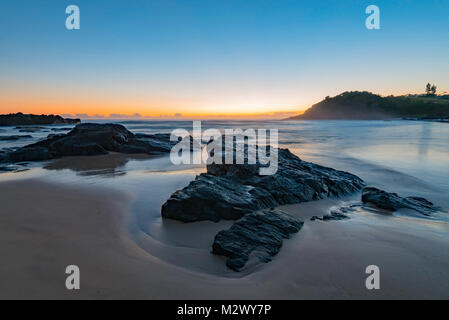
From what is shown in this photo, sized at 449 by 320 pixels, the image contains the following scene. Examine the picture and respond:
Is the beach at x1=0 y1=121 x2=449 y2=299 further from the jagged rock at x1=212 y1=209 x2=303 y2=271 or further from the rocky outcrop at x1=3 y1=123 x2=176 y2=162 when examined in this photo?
the rocky outcrop at x1=3 y1=123 x2=176 y2=162

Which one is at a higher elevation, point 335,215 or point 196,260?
point 335,215

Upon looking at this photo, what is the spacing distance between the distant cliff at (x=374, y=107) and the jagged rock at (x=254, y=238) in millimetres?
94820

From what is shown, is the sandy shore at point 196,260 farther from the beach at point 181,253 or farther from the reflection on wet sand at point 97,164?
the reflection on wet sand at point 97,164

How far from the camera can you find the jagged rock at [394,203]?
5.25 m

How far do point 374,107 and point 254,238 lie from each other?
401ft

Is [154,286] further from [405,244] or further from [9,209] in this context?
[9,209]

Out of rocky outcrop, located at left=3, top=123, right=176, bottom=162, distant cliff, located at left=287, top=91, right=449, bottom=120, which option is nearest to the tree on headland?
distant cliff, located at left=287, top=91, right=449, bottom=120

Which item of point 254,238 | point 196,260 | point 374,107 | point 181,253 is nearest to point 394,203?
point 254,238

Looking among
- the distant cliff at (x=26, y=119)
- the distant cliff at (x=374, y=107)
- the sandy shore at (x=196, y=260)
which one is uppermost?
the distant cliff at (x=374, y=107)

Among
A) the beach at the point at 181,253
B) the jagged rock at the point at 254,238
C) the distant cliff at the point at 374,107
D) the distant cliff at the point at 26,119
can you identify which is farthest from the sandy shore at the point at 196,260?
the distant cliff at the point at 374,107

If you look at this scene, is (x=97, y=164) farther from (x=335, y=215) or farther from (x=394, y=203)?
(x=394, y=203)

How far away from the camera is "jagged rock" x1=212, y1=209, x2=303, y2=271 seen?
3354mm

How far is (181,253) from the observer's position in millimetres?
3568

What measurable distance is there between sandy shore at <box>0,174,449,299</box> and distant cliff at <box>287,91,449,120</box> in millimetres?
94215
